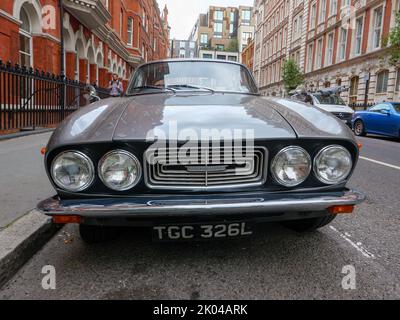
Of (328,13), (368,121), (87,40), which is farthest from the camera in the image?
(328,13)

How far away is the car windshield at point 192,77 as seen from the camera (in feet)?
11.2

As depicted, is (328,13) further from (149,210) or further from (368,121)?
(149,210)

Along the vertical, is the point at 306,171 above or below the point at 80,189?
above

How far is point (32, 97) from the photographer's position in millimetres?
8695

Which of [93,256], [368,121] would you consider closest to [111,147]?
[93,256]

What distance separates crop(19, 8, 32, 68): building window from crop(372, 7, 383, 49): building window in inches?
794

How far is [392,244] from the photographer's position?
2.63 metres

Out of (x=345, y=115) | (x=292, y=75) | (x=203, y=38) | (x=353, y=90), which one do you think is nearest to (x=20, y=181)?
(x=345, y=115)

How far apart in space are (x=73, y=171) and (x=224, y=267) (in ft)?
3.67

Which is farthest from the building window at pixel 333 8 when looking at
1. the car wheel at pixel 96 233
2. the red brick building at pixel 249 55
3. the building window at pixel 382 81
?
the red brick building at pixel 249 55

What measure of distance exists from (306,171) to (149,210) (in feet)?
3.27

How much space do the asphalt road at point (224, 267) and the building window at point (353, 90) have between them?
945 inches

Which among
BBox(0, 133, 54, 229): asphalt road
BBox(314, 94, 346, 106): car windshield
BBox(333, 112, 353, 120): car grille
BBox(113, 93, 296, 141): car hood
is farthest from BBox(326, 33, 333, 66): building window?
BBox(113, 93, 296, 141): car hood
